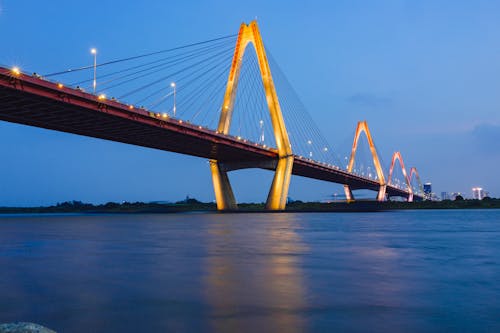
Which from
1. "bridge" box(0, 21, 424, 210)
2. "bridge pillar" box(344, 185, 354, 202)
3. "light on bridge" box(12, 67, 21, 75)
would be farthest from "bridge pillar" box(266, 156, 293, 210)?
"bridge pillar" box(344, 185, 354, 202)

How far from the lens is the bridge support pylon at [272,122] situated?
60.9 metres

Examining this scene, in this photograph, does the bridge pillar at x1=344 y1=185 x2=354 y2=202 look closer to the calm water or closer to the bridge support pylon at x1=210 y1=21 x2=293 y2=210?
the bridge support pylon at x1=210 y1=21 x2=293 y2=210

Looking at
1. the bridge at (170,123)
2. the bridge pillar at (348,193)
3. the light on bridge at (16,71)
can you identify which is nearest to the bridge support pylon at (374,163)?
the bridge pillar at (348,193)

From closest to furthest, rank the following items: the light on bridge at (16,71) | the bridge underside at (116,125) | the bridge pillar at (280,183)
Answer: the light on bridge at (16,71), the bridge underside at (116,125), the bridge pillar at (280,183)

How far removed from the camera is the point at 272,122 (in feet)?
203

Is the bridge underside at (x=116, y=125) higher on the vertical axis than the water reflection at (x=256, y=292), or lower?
higher

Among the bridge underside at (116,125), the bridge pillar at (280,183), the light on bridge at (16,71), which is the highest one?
the light on bridge at (16,71)

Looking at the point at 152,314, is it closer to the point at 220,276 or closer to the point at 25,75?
the point at 220,276

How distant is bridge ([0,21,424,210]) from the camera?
36844mm

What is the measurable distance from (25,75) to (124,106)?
10.6 m

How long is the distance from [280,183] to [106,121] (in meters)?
24.7

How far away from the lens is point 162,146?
192ft

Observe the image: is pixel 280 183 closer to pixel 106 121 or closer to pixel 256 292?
pixel 106 121

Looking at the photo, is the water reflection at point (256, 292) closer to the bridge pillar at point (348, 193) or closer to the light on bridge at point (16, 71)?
the light on bridge at point (16, 71)
